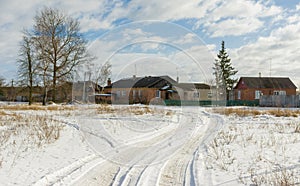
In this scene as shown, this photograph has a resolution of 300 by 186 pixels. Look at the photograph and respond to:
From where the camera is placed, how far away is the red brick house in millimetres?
48750

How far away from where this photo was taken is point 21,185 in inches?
176

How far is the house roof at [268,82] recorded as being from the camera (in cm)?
4944

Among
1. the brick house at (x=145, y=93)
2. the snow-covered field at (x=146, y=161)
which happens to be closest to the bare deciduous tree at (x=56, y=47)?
the brick house at (x=145, y=93)

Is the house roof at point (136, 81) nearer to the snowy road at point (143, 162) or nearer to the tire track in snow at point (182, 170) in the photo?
the snowy road at point (143, 162)

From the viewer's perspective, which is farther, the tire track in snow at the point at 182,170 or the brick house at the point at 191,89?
the brick house at the point at 191,89

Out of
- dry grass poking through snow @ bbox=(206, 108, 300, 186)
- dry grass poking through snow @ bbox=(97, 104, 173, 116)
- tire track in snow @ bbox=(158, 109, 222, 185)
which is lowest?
tire track in snow @ bbox=(158, 109, 222, 185)

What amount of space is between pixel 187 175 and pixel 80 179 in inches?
76.0

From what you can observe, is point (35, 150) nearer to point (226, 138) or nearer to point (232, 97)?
point (226, 138)

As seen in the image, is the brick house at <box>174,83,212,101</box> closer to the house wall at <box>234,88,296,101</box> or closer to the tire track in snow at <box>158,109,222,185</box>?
the tire track in snow at <box>158,109,222,185</box>

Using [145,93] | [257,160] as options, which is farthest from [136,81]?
[257,160]

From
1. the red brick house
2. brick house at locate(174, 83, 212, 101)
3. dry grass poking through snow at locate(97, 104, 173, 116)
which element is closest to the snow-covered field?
brick house at locate(174, 83, 212, 101)

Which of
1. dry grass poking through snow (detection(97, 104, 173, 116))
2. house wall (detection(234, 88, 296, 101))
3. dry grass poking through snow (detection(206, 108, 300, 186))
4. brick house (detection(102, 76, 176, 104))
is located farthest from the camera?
house wall (detection(234, 88, 296, 101))

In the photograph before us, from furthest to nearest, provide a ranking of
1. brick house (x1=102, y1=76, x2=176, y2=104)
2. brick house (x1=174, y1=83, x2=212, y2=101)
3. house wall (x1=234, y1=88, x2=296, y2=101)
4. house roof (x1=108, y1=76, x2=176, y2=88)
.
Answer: house wall (x1=234, y1=88, x2=296, y2=101)
brick house (x1=102, y1=76, x2=176, y2=104)
house roof (x1=108, y1=76, x2=176, y2=88)
brick house (x1=174, y1=83, x2=212, y2=101)

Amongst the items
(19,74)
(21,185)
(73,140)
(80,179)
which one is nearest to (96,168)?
(80,179)
